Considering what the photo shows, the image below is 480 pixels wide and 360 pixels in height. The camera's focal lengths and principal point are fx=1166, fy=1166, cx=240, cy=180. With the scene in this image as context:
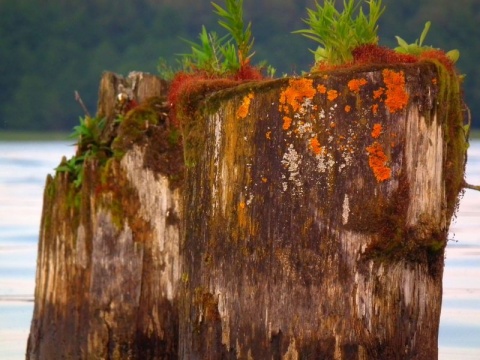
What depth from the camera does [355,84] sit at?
4.49 meters

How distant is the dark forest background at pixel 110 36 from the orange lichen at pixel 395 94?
45.9 meters

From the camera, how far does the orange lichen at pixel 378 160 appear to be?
4465 mm

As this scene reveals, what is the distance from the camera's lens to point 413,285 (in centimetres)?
461

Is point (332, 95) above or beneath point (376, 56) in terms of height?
beneath

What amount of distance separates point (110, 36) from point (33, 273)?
5005cm

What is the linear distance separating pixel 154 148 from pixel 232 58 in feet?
4.33

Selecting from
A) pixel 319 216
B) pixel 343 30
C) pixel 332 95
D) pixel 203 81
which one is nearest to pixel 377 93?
pixel 332 95

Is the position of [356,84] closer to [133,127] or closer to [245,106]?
[245,106]

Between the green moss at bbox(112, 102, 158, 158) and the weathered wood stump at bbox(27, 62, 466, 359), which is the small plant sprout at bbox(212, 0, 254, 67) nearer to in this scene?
the weathered wood stump at bbox(27, 62, 466, 359)

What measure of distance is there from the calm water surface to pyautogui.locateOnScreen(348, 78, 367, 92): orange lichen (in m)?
1.09

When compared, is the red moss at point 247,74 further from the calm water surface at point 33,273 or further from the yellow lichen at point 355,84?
the calm water surface at point 33,273

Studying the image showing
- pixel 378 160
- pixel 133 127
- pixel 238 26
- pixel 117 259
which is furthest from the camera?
pixel 133 127

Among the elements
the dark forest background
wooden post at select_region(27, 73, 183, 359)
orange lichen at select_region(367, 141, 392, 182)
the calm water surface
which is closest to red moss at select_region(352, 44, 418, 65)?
orange lichen at select_region(367, 141, 392, 182)

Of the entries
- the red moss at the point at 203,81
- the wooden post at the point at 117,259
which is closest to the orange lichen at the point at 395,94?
the red moss at the point at 203,81
